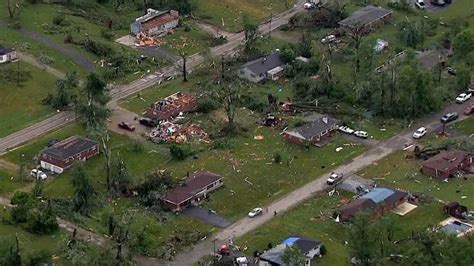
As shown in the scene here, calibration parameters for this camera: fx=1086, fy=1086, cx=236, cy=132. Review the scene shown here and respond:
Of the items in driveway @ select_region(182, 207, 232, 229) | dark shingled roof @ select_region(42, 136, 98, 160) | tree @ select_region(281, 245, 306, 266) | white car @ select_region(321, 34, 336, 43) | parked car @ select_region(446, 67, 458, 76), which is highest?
tree @ select_region(281, 245, 306, 266)

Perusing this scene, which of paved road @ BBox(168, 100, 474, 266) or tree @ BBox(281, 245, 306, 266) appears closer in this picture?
tree @ BBox(281, 245, 306, 266)

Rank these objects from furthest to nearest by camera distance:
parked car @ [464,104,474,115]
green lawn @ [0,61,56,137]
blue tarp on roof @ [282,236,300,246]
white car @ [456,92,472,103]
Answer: white car @ [456,92,472,103], parked car @ [464,104,474,115], green lawn @ [0,61,56,137], blue tarp on roof @ [282,236,300,246]

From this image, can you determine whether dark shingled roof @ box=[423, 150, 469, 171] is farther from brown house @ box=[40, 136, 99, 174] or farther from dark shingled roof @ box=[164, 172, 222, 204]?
brown house @ box=[40, 136, 99, 174]

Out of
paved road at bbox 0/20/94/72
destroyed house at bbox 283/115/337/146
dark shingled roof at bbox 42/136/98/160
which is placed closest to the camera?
dark shingled roof at bbox 42/136/98/160

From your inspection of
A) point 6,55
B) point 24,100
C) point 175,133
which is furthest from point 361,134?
point 6,55

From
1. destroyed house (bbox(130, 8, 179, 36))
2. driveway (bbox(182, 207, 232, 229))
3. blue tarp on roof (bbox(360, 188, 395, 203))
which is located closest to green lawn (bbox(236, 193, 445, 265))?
blue tarp on roof (bbox(360, 188, 395, 203))

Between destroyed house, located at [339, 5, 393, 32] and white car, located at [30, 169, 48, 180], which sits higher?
white car, located at [30, 169, 48, 180]

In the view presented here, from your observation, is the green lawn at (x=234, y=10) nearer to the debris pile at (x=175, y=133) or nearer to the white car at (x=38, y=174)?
the debris pile at (x=175, y=133)
